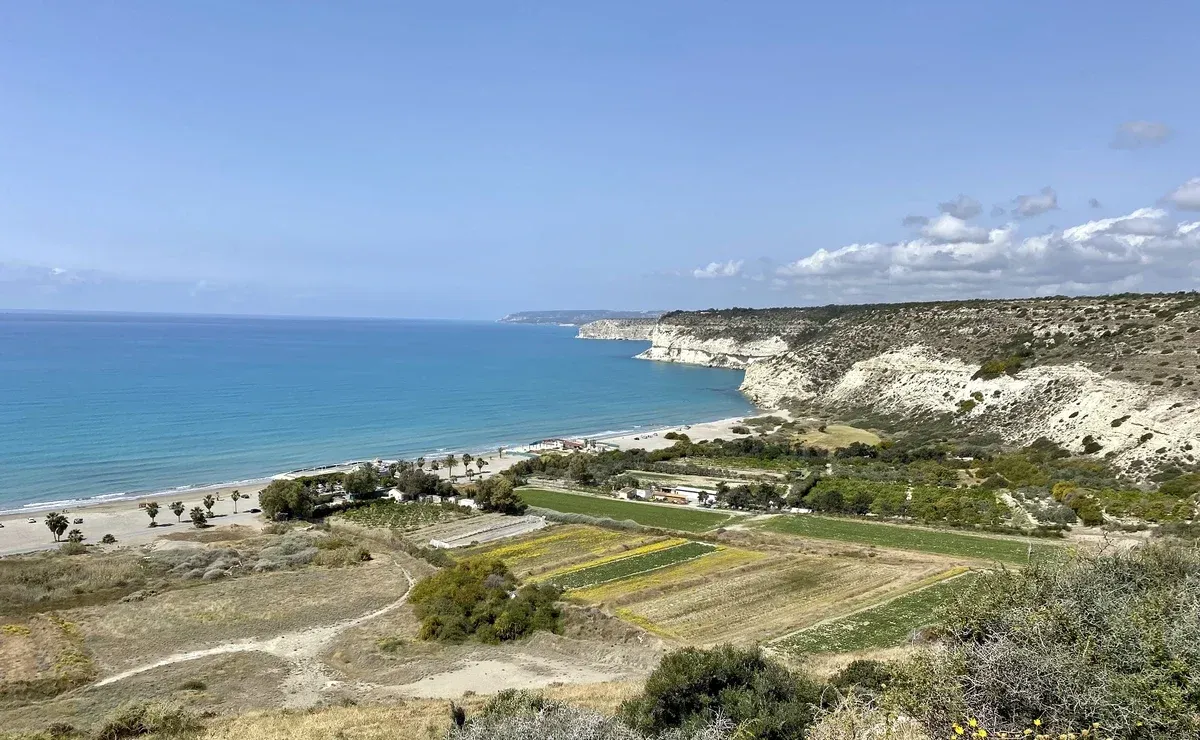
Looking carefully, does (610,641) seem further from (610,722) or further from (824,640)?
(610,722)

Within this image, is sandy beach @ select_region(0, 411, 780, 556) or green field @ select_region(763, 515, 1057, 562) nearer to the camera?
green field @ select_region(763, 515, 1057, 562)

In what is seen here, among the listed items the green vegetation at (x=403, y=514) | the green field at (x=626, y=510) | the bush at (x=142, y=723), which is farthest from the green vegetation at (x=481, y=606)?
the green field at (x=626, y=510)

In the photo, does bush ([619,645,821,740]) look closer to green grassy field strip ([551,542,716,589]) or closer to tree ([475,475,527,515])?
green grassy field strip ([551,542,716,589])

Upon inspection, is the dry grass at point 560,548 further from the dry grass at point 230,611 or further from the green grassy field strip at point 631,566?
the dry grass at point 230,611

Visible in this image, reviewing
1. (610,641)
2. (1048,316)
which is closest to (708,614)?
(610,641)

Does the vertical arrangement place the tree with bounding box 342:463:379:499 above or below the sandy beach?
above

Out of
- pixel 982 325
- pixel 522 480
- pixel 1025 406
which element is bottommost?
pixel 522 480

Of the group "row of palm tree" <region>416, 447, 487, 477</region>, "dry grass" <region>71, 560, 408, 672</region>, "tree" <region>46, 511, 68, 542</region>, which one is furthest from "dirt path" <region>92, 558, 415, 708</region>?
"row of palm tree" <region>416, 447, 487, 477</region>
